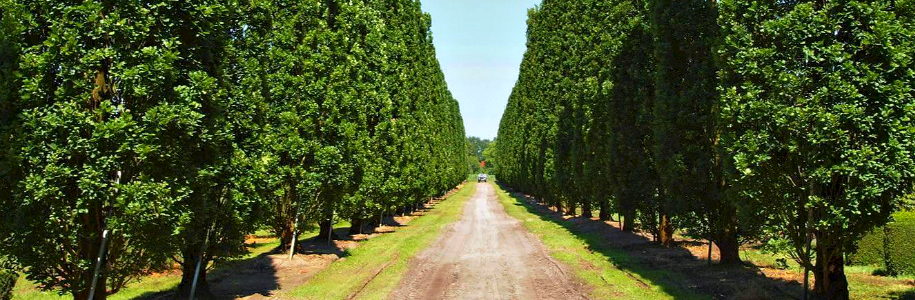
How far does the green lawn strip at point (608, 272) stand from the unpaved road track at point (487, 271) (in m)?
0.46

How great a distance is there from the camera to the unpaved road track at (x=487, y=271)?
12284 mm

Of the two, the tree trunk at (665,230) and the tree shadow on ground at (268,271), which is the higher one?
the tree trunk at (665,230)

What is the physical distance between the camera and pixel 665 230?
1931 centimetres

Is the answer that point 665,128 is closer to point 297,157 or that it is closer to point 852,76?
point 852,76

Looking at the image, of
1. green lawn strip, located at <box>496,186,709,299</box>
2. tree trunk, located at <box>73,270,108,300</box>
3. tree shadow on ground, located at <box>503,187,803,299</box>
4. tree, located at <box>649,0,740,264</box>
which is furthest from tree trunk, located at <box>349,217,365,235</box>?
tree trunk, located at <box>73,270,108,300</box>

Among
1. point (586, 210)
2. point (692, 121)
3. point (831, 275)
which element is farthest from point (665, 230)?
point (586, 210)

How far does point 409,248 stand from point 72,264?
12.6 metres

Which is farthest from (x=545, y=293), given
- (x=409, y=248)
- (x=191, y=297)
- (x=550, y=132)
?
(x=550, y=132)

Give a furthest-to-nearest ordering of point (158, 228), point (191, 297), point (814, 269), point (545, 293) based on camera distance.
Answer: point (545, 293) → point (191, 297) → point (814, 269) → point (158, 228)

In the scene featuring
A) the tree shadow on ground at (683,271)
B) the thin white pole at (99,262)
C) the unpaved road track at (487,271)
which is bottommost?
the unpaved road track at (487,271)

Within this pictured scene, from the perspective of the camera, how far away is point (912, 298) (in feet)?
33.0

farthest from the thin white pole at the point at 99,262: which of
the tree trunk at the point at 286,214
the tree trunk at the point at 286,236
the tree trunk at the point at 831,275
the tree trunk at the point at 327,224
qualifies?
the tree trunk at the point at 831,275

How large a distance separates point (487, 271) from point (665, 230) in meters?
7.73

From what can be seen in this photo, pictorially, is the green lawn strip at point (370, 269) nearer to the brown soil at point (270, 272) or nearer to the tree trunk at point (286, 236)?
the brown soil at point (270, 272)
